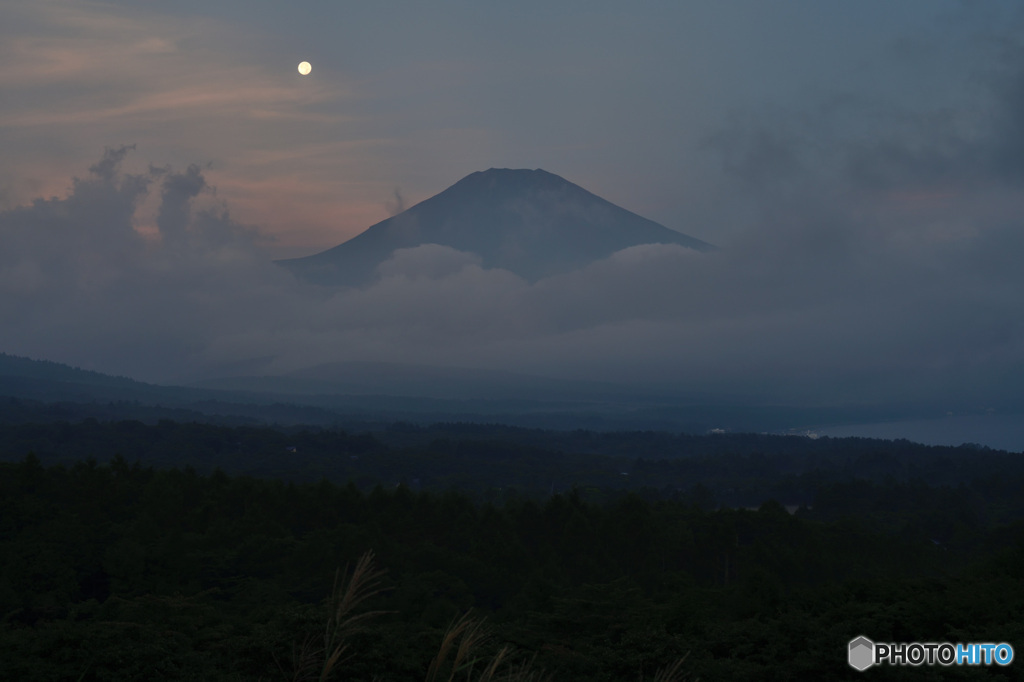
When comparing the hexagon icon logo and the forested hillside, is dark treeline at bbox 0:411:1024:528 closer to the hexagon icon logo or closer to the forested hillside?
the forested hillside

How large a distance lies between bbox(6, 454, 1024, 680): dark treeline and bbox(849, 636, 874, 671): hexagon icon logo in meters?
0.25

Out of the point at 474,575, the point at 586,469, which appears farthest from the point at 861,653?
the point at 586,469

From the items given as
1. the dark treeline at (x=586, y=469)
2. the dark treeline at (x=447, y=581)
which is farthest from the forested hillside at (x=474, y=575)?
the dark treeline at (x=586, y=469)

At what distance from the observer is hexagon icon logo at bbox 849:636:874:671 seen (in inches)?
589

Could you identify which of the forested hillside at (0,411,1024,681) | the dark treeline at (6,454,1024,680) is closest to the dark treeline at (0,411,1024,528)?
the forested hillside at (0,411,1024,681)

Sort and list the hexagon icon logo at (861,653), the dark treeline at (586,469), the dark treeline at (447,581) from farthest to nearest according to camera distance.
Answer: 1. the dark treeline at (586,469)
2. the hexagon icon logo at (861,653)
3. the dark treeline at (447,581)

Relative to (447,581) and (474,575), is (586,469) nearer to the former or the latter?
(474,575)

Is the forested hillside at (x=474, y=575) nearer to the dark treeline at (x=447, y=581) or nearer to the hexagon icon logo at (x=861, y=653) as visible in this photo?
the dark treeline at (x=447, y=581)

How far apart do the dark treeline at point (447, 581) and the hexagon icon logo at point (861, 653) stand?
0.25m

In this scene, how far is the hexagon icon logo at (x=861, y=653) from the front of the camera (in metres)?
15.0

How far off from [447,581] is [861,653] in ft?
76.5

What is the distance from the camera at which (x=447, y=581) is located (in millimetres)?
35812

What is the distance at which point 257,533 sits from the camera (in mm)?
40406

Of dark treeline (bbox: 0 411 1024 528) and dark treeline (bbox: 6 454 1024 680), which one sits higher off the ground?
dark treeline (bbox: 6 454 1024 680)
